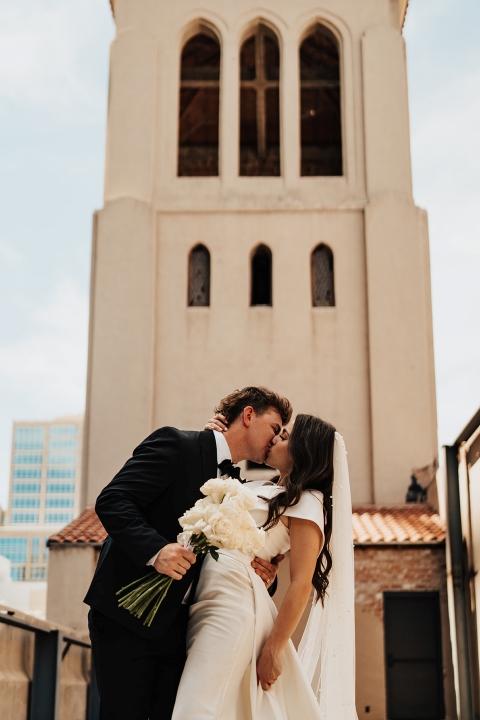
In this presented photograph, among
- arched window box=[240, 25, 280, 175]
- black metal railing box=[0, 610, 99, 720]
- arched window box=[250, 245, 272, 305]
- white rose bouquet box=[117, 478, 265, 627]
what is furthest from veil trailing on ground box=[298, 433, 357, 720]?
arched window box=[240, 25, 280, 175]

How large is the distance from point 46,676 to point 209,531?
6034 mm

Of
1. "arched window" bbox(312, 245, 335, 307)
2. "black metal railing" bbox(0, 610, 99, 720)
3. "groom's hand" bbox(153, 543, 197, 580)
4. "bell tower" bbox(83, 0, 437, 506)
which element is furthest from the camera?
"arched window" bbox(312, 245, 335, 307)

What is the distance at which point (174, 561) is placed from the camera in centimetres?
410

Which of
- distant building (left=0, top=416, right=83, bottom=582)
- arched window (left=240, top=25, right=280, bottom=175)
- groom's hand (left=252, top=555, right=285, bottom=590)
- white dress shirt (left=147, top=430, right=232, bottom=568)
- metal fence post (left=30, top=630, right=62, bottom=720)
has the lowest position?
metal fence post (left=30, top=630, right=62, bottom=720)

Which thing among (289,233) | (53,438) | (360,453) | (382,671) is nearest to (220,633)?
(382,671)

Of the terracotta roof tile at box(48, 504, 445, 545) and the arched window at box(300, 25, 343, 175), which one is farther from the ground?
the arched window at box(300, 25, 343, 175)

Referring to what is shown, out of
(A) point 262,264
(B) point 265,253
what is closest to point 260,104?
(B) point 265,253

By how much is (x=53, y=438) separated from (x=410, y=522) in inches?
4815

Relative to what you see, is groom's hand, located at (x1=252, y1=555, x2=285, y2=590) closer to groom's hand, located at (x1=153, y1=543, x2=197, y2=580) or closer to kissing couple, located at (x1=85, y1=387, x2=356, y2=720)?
kissing couple, located at (x1=85, y1=387, x2=356, y2=720)

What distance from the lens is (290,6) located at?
2284cm

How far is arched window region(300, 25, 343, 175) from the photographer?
2311cm

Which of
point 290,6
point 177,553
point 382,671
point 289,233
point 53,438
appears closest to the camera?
point 177,553

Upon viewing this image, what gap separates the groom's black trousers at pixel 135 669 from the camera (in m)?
4.18

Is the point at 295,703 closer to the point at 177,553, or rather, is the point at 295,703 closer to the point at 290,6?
the point at 177,553
